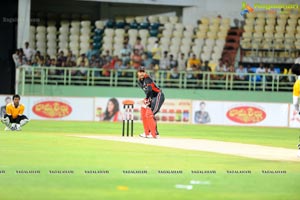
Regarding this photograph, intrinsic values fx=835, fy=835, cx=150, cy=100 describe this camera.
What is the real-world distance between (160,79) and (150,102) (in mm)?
14137

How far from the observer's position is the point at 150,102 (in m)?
24.0

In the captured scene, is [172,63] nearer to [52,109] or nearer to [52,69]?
[52,69]

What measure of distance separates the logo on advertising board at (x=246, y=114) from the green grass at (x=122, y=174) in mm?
13051

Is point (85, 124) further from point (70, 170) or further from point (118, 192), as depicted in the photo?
point (118, 192)

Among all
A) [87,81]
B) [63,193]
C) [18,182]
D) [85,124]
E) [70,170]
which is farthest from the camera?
[87,81]

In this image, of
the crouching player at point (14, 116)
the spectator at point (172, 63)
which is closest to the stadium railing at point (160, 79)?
the spectator at point (172, 63)

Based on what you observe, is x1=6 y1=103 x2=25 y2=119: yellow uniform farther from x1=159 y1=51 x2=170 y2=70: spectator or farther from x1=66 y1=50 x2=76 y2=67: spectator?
x1=159 y1=51 x2=170 y2=70: spectator

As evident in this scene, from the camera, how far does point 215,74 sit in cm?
3856

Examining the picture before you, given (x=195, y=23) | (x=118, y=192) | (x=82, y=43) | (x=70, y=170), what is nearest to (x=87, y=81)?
(x=82, y=43)

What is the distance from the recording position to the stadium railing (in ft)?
123

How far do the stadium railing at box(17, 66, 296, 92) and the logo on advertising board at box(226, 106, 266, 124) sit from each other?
2.21m

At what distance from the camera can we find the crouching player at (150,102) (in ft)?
77.6

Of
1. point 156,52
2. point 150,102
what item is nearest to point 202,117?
point 156,52

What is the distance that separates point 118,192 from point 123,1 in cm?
2989
